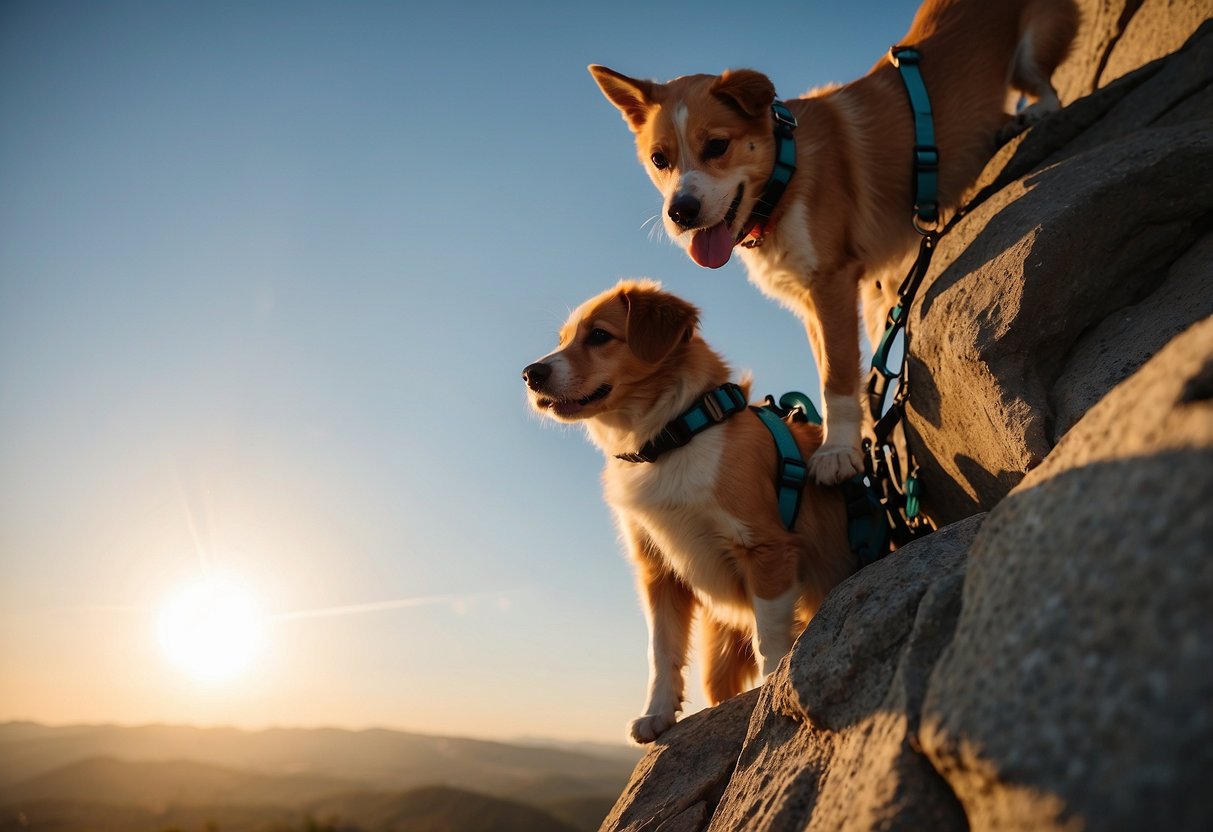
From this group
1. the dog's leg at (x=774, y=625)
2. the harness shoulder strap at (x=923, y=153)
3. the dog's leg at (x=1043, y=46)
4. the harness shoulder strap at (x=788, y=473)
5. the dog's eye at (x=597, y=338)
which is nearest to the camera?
the dog's leg at (x=774, y=625)

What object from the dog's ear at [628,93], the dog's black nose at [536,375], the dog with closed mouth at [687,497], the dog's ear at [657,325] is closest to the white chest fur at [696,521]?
the dog with closed mouth at [687,497]

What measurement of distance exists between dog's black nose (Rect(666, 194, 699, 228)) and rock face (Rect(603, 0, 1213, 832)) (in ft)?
4.05

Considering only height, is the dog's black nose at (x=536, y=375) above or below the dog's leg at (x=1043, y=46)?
below

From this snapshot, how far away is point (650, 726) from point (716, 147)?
2902 mm

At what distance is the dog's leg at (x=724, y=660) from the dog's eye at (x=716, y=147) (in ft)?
8.02

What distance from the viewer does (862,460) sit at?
14.0ft

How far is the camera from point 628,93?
4.90 meters

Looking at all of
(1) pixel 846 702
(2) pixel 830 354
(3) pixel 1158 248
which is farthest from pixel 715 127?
(1) pixel 846 702

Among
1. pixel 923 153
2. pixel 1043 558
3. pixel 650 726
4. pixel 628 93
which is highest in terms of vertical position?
pixel 628 93

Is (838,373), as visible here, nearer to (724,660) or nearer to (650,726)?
(724,660)

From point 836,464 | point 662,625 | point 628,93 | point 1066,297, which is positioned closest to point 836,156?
point 628,93

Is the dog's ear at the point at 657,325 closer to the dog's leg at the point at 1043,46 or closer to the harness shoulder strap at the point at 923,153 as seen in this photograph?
the harness shoulder strap at the point at 923,153

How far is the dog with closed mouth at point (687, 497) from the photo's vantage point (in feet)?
13.0

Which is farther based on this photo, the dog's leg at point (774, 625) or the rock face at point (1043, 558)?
the dog's leg at point (774, 625)
